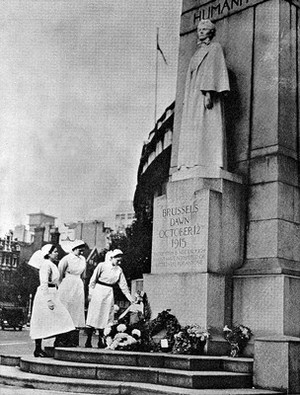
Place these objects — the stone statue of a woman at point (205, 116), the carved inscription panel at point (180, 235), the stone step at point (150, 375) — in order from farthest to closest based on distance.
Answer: the stone statue of a woman at point (205, 116) → the carved inscription panel at point (180, 235) → the stone step at point (150, 375)

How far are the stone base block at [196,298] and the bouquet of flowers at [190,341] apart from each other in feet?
1.45

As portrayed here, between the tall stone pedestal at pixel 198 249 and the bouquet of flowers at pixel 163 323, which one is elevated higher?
the tall stone pedestal at pixel 198 249

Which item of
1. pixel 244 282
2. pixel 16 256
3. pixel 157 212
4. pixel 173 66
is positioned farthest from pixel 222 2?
pixel 16 256

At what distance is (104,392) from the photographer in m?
9.25

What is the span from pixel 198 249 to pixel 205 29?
447cm

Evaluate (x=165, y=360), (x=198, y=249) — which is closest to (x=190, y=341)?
(x=165, y=360)

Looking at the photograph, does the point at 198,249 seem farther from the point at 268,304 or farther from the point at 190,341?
the point at 190,341

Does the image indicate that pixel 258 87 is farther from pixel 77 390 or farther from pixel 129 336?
pixel 77 390

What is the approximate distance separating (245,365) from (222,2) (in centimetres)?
756

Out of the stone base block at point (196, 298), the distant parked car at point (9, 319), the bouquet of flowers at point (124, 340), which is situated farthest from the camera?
the distant parked car at point (9, 319)

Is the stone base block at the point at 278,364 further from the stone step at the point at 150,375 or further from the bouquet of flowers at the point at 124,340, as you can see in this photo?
the bouquet of flowers at the point at 124,340

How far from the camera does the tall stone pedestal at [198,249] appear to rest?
11.7m

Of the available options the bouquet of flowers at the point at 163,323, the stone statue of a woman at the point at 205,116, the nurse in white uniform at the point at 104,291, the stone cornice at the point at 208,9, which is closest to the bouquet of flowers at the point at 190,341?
the bouquet of flowers at the point at 163,323

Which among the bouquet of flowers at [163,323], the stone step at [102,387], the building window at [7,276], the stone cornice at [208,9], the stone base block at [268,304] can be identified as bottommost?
the stone step at [102,387]
